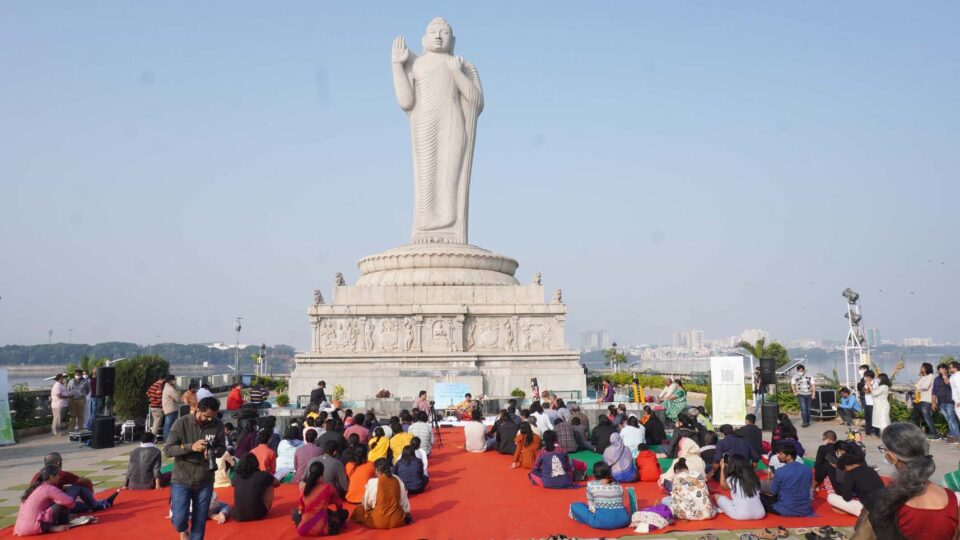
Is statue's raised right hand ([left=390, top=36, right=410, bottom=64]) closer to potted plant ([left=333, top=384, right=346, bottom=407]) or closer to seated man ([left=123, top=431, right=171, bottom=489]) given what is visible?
potted plant ([left=333, top=384, right=346, bottom=407])

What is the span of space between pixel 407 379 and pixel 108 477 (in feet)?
33.9

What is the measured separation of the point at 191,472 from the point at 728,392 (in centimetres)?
1173

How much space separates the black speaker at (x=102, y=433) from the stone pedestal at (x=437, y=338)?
284 inches

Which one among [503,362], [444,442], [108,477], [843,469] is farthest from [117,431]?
[843,469]

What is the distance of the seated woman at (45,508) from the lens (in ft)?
22.8

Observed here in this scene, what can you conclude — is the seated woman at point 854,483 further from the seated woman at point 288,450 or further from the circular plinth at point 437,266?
the circular plinth at point 437,266

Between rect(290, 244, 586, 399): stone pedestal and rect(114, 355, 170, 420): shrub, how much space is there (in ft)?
15.2

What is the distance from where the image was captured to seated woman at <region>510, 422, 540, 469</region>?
10.4m

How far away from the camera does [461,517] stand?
→ 7.64 metres

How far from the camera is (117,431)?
47.7 feet

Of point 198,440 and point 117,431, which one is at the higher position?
point 198,440

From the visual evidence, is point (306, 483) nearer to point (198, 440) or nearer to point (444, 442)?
point (198, 440)

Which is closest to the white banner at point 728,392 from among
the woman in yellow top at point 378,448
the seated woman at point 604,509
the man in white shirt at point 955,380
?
the man in white shirt at point 955,380

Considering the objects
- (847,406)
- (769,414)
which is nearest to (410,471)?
(769,414)
